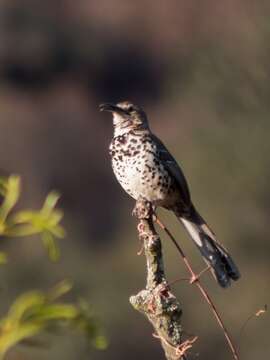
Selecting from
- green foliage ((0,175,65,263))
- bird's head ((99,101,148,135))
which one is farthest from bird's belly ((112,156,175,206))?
green foliage ((0,175,65,263))

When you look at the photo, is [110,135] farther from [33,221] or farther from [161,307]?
[33,221]

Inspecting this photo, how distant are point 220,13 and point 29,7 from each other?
4.44 meters

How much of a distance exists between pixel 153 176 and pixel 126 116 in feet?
1.79

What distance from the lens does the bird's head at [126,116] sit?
614 cm

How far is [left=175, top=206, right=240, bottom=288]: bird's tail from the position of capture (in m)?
5.16

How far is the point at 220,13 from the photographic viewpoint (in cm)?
2333

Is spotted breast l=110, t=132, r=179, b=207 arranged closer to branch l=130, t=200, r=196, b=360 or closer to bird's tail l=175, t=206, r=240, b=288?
bird's tail l=175, t=206, r=240, b=288

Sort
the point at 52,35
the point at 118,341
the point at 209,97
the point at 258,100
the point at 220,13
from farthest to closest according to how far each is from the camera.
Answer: the point at 52,35 < the point at 220,13 < the point at 118,341 < the point at 209,97 < the point at 258,100

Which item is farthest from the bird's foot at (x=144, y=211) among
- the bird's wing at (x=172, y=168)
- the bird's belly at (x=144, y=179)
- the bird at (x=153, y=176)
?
the bird's wing at (x=172, y=168)

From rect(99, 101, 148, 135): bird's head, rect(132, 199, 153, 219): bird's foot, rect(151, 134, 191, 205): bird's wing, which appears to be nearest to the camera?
rect(132, 199, 153, 219): bird's foot

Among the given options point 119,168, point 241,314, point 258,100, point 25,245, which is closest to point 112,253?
point 25,245

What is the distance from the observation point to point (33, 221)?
190 centimetres

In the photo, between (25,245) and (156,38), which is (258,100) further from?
(156,38)

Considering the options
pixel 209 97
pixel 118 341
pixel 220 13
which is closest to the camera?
pixel 209 97
